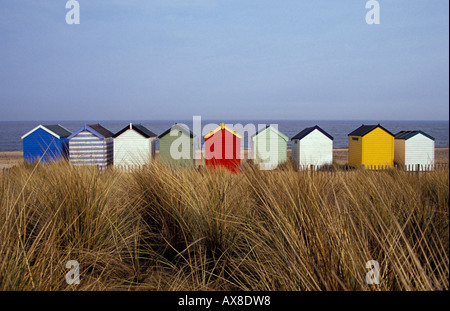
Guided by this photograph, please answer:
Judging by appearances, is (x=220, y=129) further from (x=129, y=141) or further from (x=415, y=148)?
(x=415, y=148)

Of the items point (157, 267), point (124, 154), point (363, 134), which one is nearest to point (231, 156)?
point (124, 154)

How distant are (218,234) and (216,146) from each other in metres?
6.92

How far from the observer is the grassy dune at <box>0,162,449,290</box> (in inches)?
96.7

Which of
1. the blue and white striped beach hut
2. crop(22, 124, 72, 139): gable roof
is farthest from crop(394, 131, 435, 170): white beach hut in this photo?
crop(22, 124, 72, 139): gable roof

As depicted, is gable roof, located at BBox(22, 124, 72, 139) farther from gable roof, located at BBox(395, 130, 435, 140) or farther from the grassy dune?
gable roof, located at BBox(395, 130, 435, 140)

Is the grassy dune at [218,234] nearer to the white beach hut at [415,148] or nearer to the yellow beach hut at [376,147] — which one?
the yellow beach hut at [376,147]

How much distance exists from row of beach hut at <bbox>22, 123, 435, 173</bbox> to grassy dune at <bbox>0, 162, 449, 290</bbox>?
4.76 meters

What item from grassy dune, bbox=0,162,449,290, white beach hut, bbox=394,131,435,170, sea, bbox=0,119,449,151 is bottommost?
grassy dune, bbox=0,162,449,290

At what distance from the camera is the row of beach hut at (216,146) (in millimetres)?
10516

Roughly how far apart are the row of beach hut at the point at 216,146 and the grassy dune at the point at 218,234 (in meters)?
4.76

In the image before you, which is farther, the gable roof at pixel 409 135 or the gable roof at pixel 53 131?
the gable roof at pixel 409 135

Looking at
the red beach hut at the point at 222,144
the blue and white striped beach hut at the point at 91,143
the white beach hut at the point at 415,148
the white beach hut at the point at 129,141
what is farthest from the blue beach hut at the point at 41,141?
the white beach hut at the point at 415,148
